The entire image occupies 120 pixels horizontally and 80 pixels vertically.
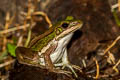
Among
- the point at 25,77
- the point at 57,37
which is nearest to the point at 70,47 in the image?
the point at 57,37

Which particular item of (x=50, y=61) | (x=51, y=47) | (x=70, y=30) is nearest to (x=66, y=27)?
(x=70, y=30)

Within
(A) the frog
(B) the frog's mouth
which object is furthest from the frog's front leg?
(B) the frog's mouth

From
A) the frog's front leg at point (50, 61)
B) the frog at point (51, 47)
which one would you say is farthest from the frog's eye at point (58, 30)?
the frog's front leg at point (50, 61)

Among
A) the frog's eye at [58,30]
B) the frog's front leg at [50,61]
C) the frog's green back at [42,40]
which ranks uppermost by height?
the frog's eye at [58,30]

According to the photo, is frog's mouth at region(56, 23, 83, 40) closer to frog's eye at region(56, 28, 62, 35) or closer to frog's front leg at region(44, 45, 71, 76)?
frog's eye at region(56, 28, 62, 35)

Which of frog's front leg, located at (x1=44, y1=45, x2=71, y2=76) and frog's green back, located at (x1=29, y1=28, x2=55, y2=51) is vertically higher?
frog's green back, located at (x1=29, y1=28, x2=55, y2=51)

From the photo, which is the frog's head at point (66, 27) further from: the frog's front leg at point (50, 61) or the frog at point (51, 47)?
the frog's front leg at point (50, 61)

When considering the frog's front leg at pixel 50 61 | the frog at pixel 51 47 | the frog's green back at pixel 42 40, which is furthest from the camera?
the frog's green back at pixel 42 40
